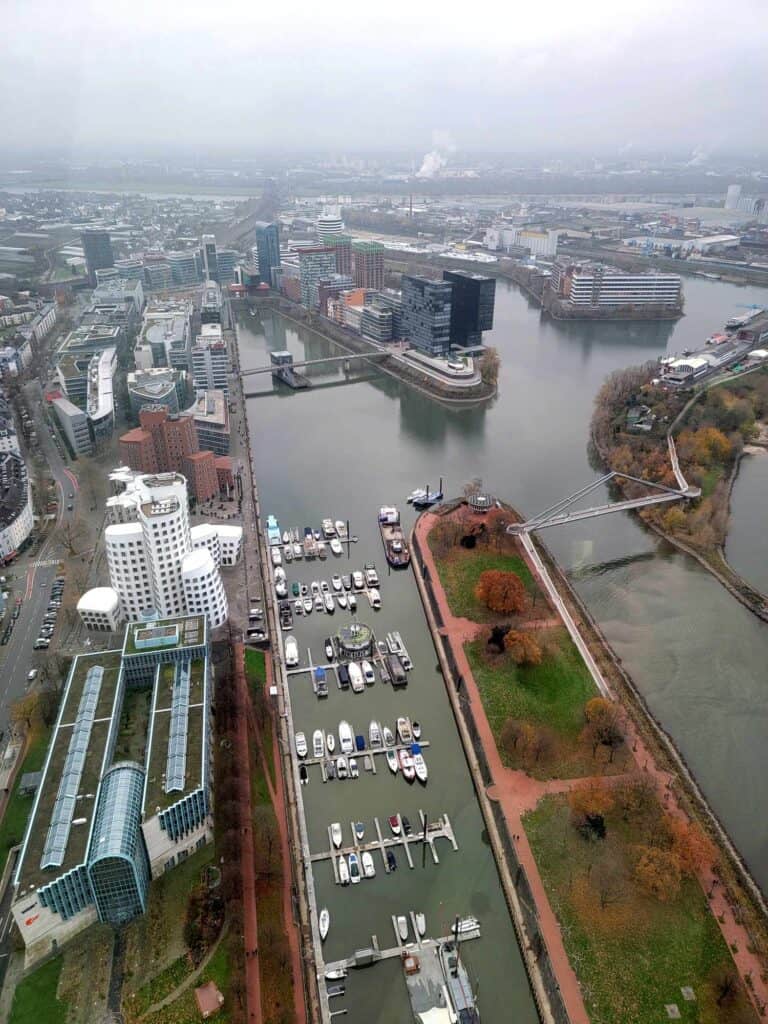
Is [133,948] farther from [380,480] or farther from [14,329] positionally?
[14,329]

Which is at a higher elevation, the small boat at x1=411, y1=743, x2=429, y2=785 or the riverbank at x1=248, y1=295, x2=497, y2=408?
the riverbank at x1=248, y1=295, x2=497, y2=408

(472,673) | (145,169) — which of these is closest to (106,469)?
(472,673)

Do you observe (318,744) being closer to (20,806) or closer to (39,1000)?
(20,806)

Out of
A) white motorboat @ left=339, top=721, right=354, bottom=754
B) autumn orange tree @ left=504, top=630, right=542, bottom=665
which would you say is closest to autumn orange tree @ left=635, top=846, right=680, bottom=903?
autumn orange tree @ left=504, top=630, right=542, bottom=665

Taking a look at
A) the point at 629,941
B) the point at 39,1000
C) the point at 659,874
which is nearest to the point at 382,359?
the point at 659,874

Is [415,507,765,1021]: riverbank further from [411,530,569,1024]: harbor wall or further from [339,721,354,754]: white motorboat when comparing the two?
[339,721,354,754]: white motorboat

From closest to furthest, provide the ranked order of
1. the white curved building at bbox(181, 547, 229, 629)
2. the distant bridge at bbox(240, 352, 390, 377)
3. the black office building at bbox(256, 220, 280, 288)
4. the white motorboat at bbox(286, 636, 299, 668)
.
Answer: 1. the white curved building at bbox(181, 547, 229, 629)
2. the white motorboat at bbox(286, 636, 299, 668)
3. the distant bridge at bbox(240, 352, 390, 377)
4. the black office building at bbox(256, 220, 280, 288)
